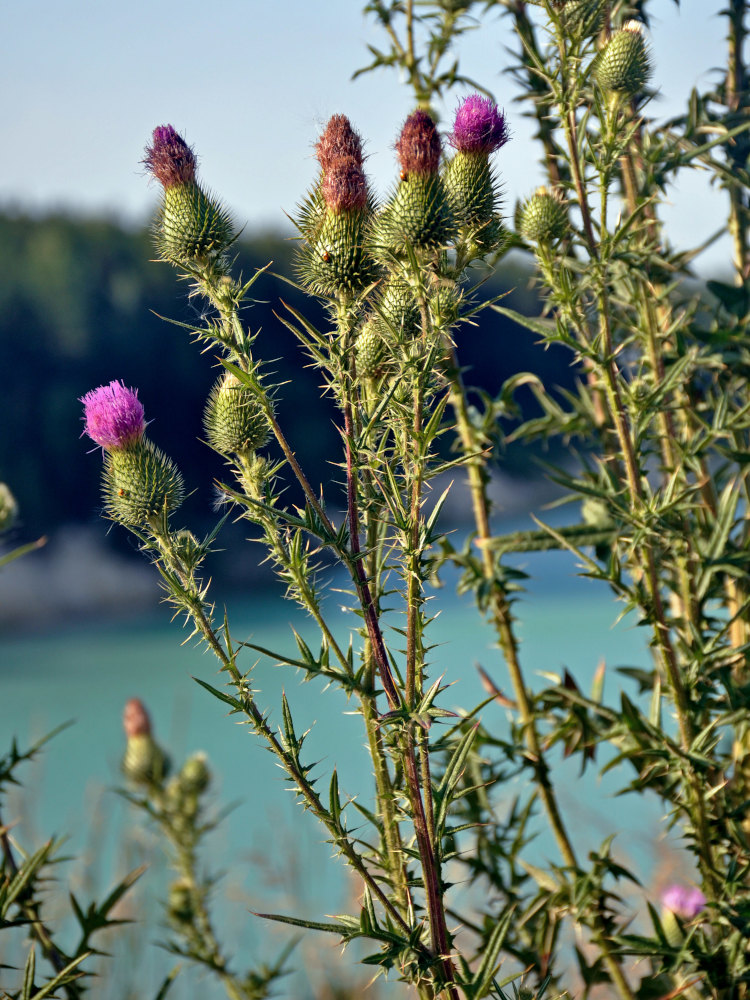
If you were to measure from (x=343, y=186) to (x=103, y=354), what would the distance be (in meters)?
6.05

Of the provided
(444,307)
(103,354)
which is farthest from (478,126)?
(103,354)

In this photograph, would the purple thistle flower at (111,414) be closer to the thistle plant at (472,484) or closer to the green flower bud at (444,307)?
the thistle plant at (472,484)

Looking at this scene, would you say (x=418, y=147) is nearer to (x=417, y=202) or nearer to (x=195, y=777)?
(x=417, y=202)

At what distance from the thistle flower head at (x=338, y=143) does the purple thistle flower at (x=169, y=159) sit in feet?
0.59

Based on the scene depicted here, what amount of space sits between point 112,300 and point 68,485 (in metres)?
1.51

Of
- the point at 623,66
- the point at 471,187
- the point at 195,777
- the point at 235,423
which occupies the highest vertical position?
the point at 623,66

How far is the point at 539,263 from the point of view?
1.06 metres

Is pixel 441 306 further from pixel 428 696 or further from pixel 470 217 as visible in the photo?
pixel 428 696

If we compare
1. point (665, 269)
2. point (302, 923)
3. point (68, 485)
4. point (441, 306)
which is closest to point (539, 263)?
point (441, 306)

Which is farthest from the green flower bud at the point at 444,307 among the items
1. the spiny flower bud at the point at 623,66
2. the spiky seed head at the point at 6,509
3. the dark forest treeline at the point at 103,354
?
the dark forest treeline at the point at 103,354

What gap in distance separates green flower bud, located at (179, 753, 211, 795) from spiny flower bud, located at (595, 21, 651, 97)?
1.30 meters

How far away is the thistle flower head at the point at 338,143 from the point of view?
0.83 m

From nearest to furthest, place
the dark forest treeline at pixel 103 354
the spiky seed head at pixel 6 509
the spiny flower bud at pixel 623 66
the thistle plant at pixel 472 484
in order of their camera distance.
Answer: the thistle plant at pixel 472 484, the spiny flower bud at pixel 623 66, the spiky seed head at pixel 6 509, the dark forest treeline at pixel 103 354

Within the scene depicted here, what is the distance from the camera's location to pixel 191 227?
891 mm
